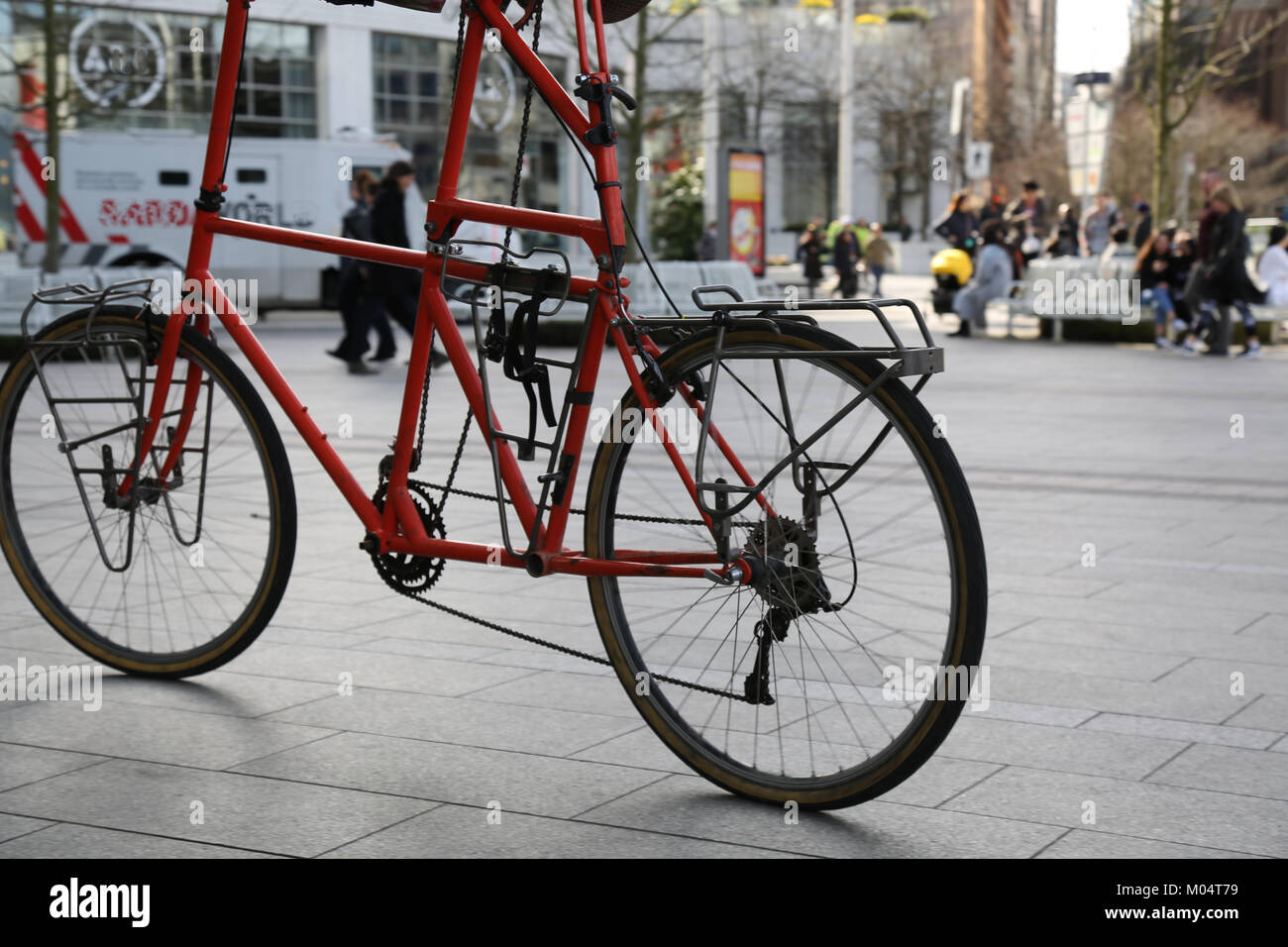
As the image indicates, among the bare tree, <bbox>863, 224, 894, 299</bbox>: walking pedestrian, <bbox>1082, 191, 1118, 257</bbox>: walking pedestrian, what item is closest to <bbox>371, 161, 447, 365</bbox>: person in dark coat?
the bare tree

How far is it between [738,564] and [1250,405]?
9.82 m

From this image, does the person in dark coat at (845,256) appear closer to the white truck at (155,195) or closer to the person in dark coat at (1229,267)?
the white truck at (155,195)

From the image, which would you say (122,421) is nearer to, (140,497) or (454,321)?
(140,497)

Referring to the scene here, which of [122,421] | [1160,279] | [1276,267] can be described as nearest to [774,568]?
[122,421]

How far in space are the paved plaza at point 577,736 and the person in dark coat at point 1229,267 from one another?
1099cm

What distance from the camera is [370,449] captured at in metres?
9.35

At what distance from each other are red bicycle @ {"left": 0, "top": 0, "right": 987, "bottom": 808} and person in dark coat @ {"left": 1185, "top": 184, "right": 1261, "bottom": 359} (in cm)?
1349

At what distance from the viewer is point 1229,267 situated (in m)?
17.3

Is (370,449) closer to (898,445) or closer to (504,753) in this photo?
(504,753)

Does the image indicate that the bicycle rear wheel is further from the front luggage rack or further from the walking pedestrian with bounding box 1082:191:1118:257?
the walking pedestrian with bounding box 1082:191:1118:257

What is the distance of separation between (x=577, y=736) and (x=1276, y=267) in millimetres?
17821

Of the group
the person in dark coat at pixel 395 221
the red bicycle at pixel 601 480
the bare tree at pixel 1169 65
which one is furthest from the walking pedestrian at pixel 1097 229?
the red bicycle at pixel 601 480

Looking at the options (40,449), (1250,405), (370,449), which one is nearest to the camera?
(40,449)
